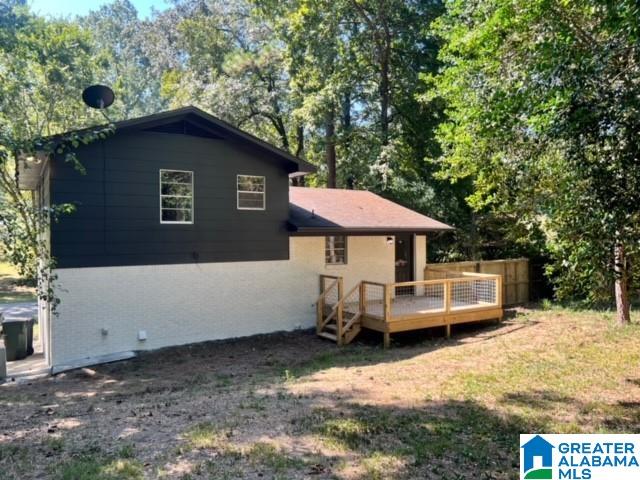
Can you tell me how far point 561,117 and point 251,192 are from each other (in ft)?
26.3

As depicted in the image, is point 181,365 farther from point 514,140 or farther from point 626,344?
point 626,344

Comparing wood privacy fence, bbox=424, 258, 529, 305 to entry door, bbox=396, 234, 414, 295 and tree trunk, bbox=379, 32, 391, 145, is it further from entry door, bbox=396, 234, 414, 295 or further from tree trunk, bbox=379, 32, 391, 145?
tree trunk, bbox=379, 32, 391, 145

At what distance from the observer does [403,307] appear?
1203 cm

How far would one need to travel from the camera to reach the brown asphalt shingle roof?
39.9ft

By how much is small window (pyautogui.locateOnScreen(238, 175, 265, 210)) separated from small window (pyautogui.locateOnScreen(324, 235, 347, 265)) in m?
2.34

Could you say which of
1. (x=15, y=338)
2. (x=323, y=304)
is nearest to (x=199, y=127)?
(x=323, y=304)

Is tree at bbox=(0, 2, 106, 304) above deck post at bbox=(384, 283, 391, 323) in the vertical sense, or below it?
above

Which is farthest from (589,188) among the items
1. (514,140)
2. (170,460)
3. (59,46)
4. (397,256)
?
(59,46)

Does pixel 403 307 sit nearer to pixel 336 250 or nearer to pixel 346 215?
pixel 336 250

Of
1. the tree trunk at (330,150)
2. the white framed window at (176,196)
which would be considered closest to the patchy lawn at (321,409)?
the white framed window at (176,196)

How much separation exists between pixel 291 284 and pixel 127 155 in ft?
16.7

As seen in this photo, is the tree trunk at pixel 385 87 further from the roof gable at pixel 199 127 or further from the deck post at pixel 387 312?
the deck post at pixel 387 312

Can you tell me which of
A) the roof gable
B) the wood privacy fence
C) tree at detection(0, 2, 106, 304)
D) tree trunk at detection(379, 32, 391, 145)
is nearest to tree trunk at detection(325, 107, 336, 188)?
tree trunk at detection(379, 32, 391, 145)

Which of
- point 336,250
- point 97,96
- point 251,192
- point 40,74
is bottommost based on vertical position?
point 336,250
